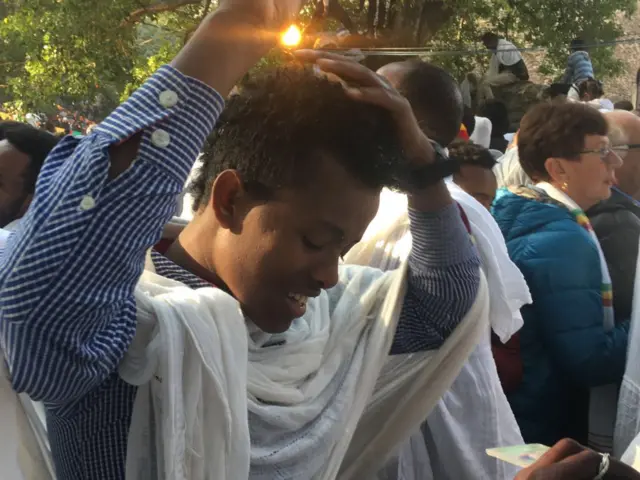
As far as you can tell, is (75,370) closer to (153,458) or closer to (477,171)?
(153,458)

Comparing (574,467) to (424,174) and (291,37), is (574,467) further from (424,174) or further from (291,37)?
(291,37)

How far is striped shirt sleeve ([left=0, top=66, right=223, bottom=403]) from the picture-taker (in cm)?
96

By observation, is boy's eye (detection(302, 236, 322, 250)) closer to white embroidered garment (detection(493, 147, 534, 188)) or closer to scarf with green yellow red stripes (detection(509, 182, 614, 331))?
scarf with green yellow red stripes (detection(509, 182, 614, 331))

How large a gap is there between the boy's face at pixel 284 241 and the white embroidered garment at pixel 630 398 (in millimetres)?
1618

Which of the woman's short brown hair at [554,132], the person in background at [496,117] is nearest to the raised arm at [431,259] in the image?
the woman's short brown hair at [554,132]

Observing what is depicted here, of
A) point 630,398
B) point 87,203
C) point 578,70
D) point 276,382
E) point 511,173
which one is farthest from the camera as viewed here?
point 578,70

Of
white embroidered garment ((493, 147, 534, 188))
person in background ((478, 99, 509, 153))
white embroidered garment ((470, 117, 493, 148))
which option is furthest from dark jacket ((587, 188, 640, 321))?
person in background ((478, 99, 509, 153))

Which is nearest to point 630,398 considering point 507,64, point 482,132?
point 482,132

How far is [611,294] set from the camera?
2.72m

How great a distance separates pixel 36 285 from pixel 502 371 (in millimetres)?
2097

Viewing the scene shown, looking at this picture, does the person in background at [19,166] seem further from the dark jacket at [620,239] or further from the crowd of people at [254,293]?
the dark jacket at [620,239]

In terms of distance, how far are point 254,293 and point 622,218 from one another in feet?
7.32

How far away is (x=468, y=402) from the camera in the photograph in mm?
2035

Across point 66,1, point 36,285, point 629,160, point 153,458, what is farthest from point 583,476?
point 66,1
